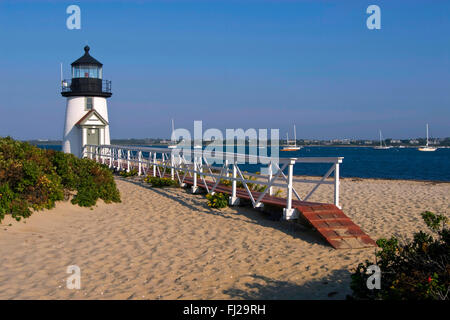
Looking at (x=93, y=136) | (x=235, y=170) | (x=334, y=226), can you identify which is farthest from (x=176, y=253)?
(x=93, y=136)

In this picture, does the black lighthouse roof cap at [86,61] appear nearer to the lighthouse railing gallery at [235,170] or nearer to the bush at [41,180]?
the lighthouse railing gallery at [235,170]

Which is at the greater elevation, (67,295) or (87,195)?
Answer: (87,195)

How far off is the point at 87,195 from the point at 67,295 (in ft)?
19.2

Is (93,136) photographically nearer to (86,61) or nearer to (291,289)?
(86,61)

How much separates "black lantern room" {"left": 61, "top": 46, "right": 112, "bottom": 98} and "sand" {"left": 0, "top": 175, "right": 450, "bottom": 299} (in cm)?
1356

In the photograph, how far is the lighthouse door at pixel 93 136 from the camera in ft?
76.1

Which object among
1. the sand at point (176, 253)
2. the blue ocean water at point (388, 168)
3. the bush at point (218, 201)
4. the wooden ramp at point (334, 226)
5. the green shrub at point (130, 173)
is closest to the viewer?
the sand at point (176, 253)

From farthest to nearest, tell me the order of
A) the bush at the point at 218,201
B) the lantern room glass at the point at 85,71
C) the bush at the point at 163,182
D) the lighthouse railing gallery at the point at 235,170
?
the lantern room glass at the point at 85,71, the bush at the point at 163,182, the bush at the point at 218,201, the lighthouse railing gallery at the point at 235,170

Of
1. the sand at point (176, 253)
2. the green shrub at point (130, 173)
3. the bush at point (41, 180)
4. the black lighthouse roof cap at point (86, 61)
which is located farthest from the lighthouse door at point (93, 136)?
the sand at point (176, 253)

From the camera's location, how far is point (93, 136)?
2341cm

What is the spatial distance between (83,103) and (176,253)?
18139 mm
